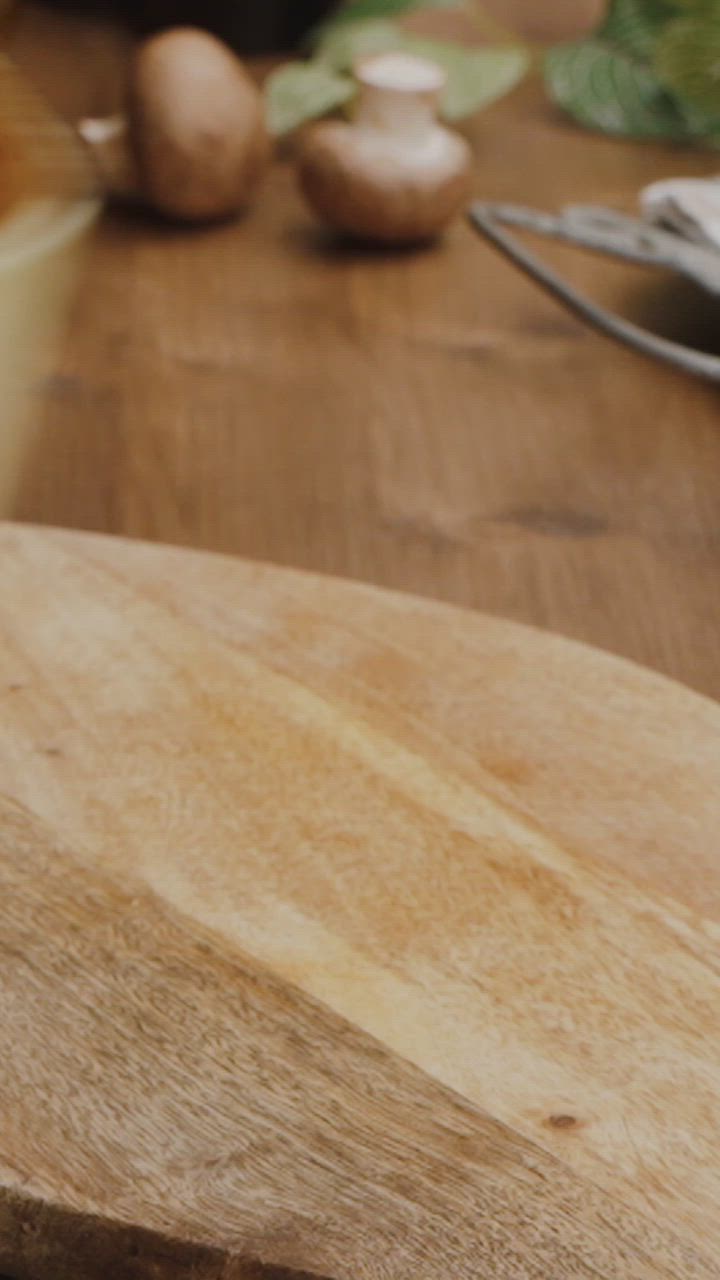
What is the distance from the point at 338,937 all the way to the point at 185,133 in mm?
731

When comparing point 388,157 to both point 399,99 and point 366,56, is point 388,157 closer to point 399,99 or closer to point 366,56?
point 399,99

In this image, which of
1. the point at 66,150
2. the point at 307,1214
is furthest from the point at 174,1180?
the point at 66,150

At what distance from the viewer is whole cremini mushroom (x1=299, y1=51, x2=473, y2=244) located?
112 centimetres

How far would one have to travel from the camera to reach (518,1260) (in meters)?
0.42

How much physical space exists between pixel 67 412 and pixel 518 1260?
2.09ft

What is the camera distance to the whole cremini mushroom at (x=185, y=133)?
1.13 metres

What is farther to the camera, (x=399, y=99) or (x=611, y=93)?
(x=611, y=93)

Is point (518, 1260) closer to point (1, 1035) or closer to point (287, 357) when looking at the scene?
point (1, 1035)

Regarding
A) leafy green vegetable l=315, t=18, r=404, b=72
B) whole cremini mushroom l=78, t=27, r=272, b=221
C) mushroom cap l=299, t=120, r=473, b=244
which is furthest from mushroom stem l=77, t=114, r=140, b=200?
leafy green vegetable l=315, t=18, r=404, b=72

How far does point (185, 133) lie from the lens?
114 cm

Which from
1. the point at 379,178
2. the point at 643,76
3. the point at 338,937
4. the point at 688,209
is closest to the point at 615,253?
the point at 688,209

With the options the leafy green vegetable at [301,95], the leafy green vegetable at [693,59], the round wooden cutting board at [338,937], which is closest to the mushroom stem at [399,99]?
the leafy green vegetable at [301,95]

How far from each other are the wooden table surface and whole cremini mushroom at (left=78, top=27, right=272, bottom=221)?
0.03 metres

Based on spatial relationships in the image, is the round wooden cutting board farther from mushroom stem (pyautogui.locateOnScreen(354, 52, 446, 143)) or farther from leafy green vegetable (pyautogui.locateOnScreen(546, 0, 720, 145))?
leafy green vegetable (pyautogui.locateOnScreen(546, 0, 720, 145))
